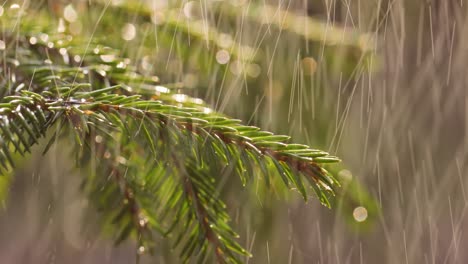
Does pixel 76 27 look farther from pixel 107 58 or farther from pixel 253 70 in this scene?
pixel 253 70

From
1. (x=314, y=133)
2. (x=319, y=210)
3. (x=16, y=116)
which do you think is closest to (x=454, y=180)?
(x=319, y=210)

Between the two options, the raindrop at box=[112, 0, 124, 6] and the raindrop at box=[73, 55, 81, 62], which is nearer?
the raindrop at box=[73, 55, 81, 62]

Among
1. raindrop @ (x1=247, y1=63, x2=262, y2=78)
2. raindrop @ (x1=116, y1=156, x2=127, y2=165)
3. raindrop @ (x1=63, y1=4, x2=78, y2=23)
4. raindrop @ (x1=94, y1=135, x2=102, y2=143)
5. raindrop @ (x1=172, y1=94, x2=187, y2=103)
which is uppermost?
raindrop @ (x1=63, y1=4, x2=78, y2=23)

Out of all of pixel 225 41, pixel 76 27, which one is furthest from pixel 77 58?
pixel 225 41

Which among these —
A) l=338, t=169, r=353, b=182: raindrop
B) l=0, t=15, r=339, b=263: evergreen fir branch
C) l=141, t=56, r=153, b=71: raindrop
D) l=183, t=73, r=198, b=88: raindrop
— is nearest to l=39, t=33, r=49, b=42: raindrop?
l=0, t=15, r=339, b=263: evergreen fir branch

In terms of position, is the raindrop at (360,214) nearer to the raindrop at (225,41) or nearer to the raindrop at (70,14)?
the raindrop at (225,41)

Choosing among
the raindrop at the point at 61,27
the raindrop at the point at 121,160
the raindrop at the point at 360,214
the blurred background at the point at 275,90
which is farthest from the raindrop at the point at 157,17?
the raindrop at the point at 360,214

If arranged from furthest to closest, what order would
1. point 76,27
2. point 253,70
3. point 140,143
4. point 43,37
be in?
point 253,70, point 76,27, point 43,37, point 140,143

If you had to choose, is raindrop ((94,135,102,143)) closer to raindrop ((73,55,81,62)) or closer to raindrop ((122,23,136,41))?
raindrop ((73,55,81,62))
